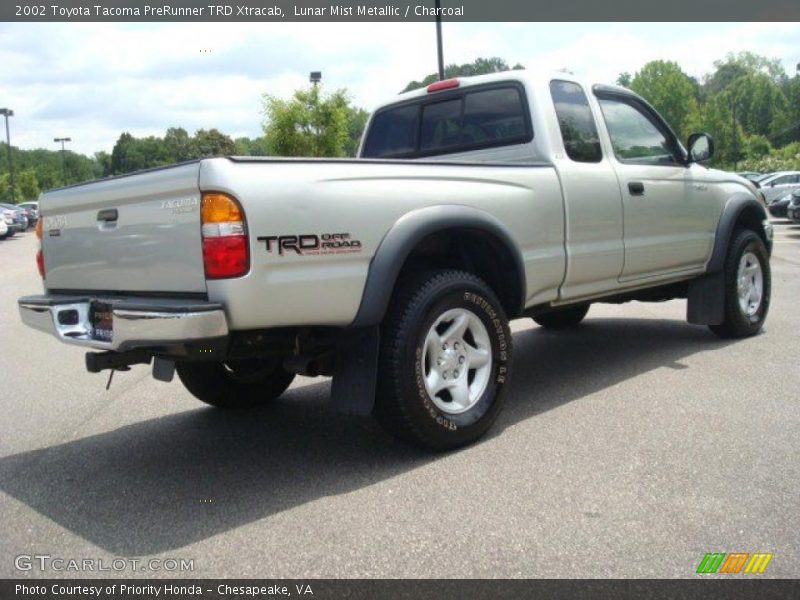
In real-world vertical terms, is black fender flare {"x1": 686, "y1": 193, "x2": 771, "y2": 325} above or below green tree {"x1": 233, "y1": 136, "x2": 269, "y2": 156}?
below

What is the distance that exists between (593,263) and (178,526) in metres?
3.07

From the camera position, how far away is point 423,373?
4.02 metres

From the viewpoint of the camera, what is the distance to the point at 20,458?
14.6 ft

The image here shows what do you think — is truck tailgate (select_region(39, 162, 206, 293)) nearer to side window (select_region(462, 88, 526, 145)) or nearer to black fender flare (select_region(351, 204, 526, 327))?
black fender flare (select_region(351, 204, 526, 327))

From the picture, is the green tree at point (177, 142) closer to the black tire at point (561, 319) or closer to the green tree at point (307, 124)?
the green tree at point (307, 124)

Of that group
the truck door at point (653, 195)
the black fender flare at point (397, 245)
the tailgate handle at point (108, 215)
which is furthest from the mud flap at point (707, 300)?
the tailgate handle at point (108, 215)

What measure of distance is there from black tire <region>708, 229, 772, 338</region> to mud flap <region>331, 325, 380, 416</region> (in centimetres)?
393

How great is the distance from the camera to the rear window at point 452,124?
209 inches

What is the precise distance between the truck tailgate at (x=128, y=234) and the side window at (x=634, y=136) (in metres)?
3.37

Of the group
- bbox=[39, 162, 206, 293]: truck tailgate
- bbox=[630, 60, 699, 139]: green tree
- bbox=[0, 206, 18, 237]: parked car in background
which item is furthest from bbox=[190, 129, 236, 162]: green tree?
bbox=[630, 60, 699, 139]: green tree

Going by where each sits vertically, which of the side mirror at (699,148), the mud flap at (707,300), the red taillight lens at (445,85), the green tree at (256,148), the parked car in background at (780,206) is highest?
the green tree at (256,148)

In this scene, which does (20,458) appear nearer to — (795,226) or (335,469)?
(335,469)

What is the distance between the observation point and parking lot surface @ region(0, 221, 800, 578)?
3035 millimetres
